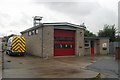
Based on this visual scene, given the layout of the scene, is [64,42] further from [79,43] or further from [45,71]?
[45,71]

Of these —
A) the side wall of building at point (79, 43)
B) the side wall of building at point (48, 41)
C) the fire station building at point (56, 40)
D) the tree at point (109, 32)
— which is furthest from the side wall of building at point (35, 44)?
the tree at point (109, 32)

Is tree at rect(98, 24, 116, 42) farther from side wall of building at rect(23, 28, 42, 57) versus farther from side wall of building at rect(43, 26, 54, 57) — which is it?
side wall of building at rect(43, 26, 54, 57)

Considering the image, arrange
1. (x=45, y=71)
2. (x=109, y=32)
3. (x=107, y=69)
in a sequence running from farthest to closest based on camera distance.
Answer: (x=109, y=32) < (x=107, y=69) < (x=45, y=71)

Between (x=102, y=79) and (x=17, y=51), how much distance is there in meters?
17.2

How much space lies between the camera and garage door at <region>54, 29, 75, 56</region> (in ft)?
86.7

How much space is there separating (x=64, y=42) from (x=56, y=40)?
4.38 feet

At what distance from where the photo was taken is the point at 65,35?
1082 inches

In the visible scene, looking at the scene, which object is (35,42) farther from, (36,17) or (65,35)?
(36,17)

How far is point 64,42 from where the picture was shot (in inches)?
A: 1071

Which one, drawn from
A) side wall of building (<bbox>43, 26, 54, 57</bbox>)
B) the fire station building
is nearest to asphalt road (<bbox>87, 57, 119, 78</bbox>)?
side wall of building (<bbox>43, 26, 54, 57</bbox>)

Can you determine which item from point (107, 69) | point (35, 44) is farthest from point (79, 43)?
point (107, 69)

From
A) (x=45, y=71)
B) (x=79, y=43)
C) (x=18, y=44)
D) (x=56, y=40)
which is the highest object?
(x=56, y=40)

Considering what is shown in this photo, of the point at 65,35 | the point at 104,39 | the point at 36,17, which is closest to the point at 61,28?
the point at 65,35

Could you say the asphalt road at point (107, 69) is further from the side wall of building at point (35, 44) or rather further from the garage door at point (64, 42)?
the side wall of building at point (35, 44)
